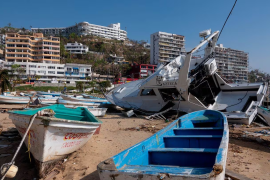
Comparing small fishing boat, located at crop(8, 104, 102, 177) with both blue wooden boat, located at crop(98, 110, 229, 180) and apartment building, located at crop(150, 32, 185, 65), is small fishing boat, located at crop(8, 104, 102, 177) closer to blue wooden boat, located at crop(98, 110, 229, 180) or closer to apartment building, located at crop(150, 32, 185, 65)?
blue wooden boat, located at crop(98, 110, 229, 180)

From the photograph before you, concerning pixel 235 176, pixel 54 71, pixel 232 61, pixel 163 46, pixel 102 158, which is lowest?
pixel 102 158

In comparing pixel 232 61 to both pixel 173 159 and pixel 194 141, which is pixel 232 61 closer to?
pixel 194 141

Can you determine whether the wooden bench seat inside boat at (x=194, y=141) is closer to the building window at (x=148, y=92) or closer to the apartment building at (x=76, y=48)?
the building window at (x=148, y=92)

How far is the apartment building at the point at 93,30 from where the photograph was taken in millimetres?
124375

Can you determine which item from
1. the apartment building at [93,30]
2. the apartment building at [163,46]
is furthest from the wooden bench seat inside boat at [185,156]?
the apartment building at [93,30]

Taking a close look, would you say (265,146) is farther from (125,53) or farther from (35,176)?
(125,53)

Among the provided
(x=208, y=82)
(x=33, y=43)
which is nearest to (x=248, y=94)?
(x=208, y=82)

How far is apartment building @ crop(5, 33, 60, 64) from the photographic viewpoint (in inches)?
2591

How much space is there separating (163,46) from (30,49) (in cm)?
5408

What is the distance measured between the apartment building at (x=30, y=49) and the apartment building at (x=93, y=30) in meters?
54.0

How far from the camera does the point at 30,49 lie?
6756 cm

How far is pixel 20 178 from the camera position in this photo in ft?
15.7

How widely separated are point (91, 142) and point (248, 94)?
37.1 ft

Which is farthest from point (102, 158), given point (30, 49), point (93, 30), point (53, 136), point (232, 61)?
point (93, 30)
